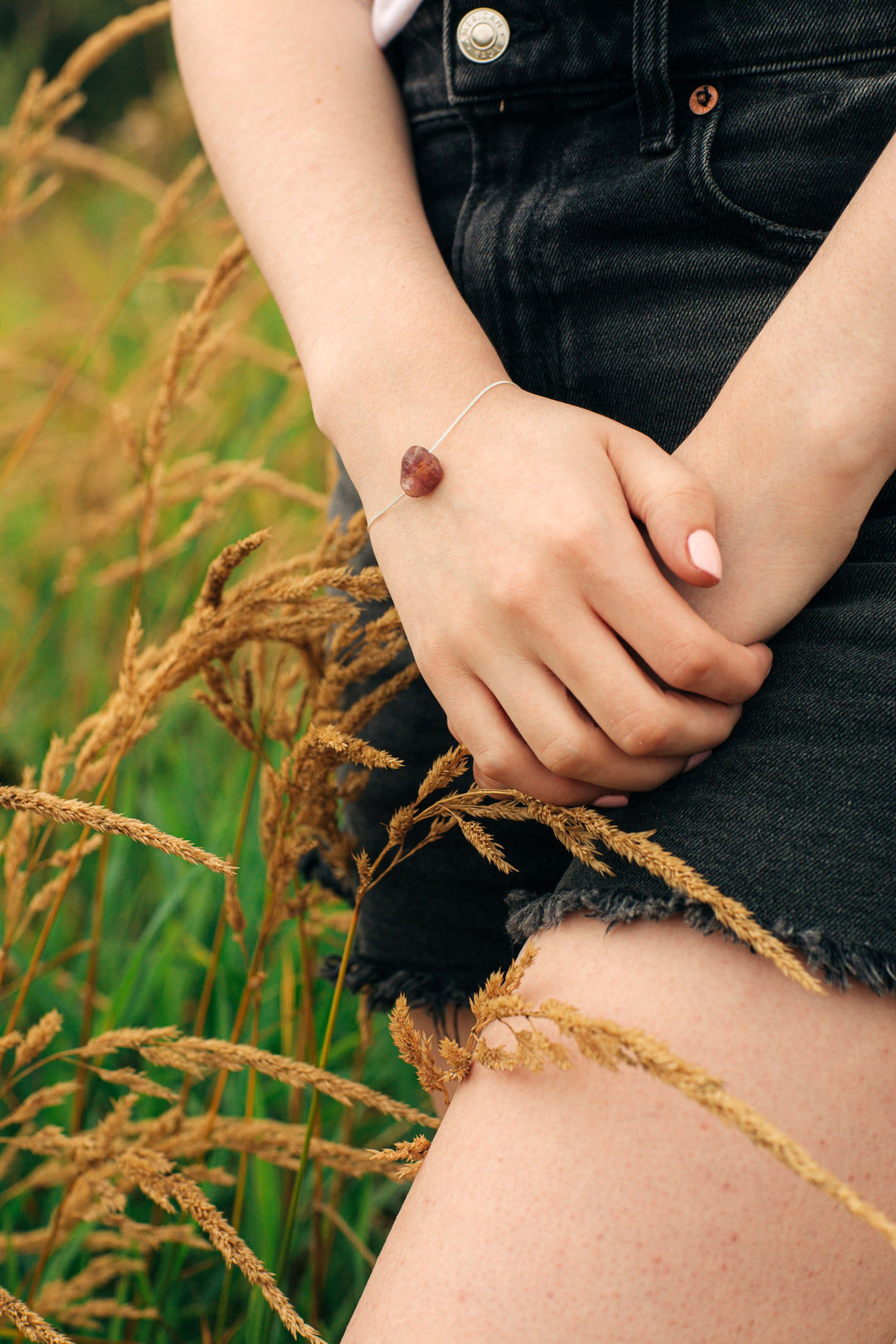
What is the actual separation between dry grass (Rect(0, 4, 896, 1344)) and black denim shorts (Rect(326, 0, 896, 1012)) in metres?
0.06

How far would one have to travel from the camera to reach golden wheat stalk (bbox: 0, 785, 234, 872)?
0.53 metres

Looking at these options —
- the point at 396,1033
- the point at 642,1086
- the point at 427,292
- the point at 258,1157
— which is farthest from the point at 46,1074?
the point at 427,292

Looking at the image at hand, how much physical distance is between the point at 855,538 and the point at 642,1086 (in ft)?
1.25

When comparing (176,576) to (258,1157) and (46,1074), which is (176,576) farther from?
(258,1157)

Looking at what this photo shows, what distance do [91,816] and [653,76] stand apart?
0.65 meters

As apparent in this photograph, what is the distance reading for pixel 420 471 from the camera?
25.5 inches

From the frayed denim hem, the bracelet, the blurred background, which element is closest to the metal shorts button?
the bracelet

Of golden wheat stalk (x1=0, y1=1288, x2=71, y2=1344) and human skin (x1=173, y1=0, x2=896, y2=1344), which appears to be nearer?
human skin (x1=173, y1=0, x2=896, y2=1344)

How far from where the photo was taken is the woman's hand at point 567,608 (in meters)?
0.56

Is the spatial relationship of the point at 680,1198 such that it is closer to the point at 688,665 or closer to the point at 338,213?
the point at 688,665

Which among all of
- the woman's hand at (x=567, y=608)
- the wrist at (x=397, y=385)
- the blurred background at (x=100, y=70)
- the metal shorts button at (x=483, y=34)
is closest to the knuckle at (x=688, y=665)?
the woman's hand at (x=567, y=608)

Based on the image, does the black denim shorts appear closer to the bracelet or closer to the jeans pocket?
the jeans pocket

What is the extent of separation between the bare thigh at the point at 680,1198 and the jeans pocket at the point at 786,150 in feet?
1.68

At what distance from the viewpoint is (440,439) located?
0.66 metres
